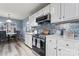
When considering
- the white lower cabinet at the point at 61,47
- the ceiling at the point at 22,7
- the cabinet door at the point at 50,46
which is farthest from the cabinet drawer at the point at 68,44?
the ceiling at the point at 22,7

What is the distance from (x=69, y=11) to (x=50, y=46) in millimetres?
1025

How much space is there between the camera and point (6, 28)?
372 inches

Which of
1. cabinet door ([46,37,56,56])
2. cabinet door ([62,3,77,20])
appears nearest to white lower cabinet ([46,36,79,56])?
cabinet door ([46,37,56,56])

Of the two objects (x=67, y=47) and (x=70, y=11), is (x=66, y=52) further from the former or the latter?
(x=70, y=11)

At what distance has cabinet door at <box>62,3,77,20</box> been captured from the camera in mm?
2045

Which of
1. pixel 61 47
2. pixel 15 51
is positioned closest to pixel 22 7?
pixel 15 51

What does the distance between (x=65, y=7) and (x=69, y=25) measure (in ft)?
1.83

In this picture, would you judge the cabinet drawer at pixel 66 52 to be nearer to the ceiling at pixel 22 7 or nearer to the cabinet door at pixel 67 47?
the cabinet door at pixel 67 47

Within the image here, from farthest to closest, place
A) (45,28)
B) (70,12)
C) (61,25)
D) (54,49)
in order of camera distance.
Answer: (45,28)
(61,25)
(54,49)
(70,12)

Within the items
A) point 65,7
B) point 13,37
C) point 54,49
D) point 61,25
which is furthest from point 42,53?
point 13,37

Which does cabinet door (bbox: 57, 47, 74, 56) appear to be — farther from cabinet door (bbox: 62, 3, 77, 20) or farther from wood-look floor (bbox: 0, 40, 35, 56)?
wood-look floor (bbox: 0, 40, 35, 56)

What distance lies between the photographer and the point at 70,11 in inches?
85.0

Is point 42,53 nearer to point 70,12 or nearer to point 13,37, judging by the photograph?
point 70,12

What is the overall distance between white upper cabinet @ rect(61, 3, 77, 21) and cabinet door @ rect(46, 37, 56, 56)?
640 millimetres
